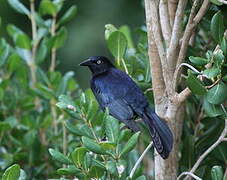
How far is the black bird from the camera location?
8.42ft

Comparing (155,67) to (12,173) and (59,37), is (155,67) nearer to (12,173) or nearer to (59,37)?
(12,173)

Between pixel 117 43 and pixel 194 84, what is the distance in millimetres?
662

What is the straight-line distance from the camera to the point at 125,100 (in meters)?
3.21

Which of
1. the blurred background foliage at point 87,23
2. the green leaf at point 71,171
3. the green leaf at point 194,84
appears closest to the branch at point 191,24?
the green leaf at point 194,84

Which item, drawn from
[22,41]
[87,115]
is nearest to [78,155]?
[87,115]

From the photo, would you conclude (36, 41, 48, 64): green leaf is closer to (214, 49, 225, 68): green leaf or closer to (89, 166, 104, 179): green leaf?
(89, 166, 104, 179): green leaf

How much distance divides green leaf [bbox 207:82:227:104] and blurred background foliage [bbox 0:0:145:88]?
16.5ft

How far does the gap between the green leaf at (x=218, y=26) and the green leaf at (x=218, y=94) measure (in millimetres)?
227

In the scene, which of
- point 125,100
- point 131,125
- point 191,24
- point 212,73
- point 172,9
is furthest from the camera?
point 125,100

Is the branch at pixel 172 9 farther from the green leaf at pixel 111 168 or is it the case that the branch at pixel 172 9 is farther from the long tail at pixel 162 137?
the green leaf at pixel 111 168

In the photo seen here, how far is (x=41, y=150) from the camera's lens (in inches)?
134

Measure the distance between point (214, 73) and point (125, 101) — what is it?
92 centimetres

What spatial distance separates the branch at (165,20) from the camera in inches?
103

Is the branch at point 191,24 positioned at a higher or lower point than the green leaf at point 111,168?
higher
